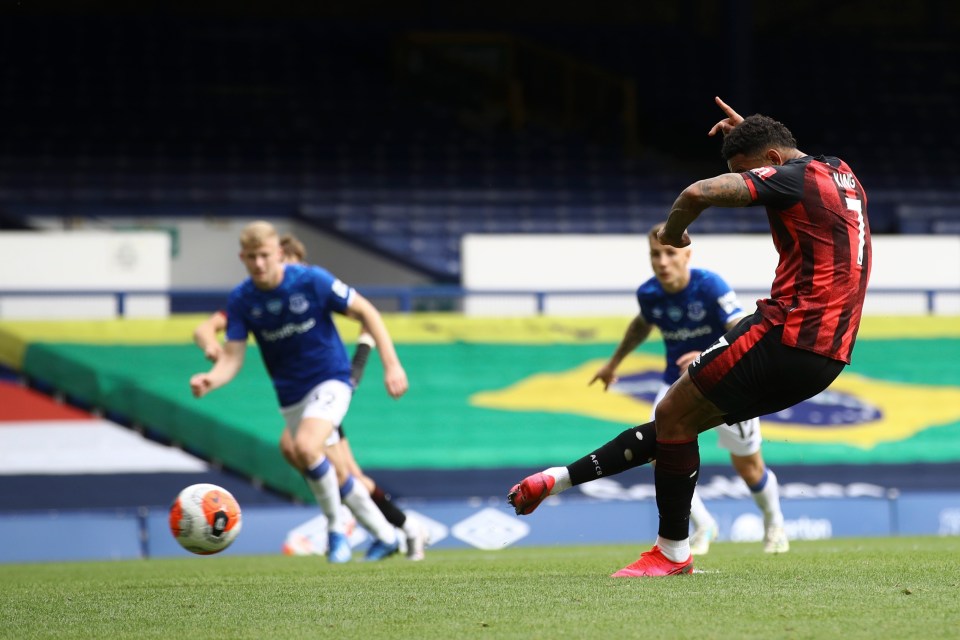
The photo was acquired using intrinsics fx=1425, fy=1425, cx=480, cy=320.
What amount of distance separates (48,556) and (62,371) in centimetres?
293

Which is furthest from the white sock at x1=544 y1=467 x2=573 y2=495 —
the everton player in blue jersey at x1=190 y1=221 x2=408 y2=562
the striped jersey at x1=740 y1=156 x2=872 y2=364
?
the everton player in blue jersey at x1=190 y1=221 x2=408 y2=562

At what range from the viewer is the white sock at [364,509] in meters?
9.11

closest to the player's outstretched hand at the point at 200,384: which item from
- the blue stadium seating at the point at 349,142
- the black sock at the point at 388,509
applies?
the black sock at the point at 388,509

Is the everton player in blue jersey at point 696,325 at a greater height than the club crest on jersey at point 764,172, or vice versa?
the club crest on jersey at point 764,172

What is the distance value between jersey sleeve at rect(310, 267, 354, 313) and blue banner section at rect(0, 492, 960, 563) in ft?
12.6

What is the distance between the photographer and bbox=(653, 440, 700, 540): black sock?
6.03m

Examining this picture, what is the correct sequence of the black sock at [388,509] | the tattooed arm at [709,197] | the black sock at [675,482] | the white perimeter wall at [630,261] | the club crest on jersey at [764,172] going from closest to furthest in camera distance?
the tattooed arm at [709,197] → the club crest on jersey at [764,172] → the black sock at [675,482] → the black sock at [388,509] → the white perimeter wall at [630,261]

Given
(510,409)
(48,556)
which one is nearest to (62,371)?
(48,556)

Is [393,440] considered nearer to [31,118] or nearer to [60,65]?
[31,118]

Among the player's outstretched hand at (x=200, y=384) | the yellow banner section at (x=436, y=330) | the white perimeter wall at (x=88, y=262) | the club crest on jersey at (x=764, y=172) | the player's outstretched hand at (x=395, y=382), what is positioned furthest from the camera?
the white perimeter wall at (x=88, y=262)

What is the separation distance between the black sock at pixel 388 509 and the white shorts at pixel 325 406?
532mm

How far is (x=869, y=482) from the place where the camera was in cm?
1498

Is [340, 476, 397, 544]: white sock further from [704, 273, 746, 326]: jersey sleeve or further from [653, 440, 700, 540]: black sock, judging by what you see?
[653, 440, 700, 540]: black sock

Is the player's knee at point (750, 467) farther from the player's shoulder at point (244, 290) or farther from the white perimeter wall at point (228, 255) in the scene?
the white perimeter wall at point (228, 255)
